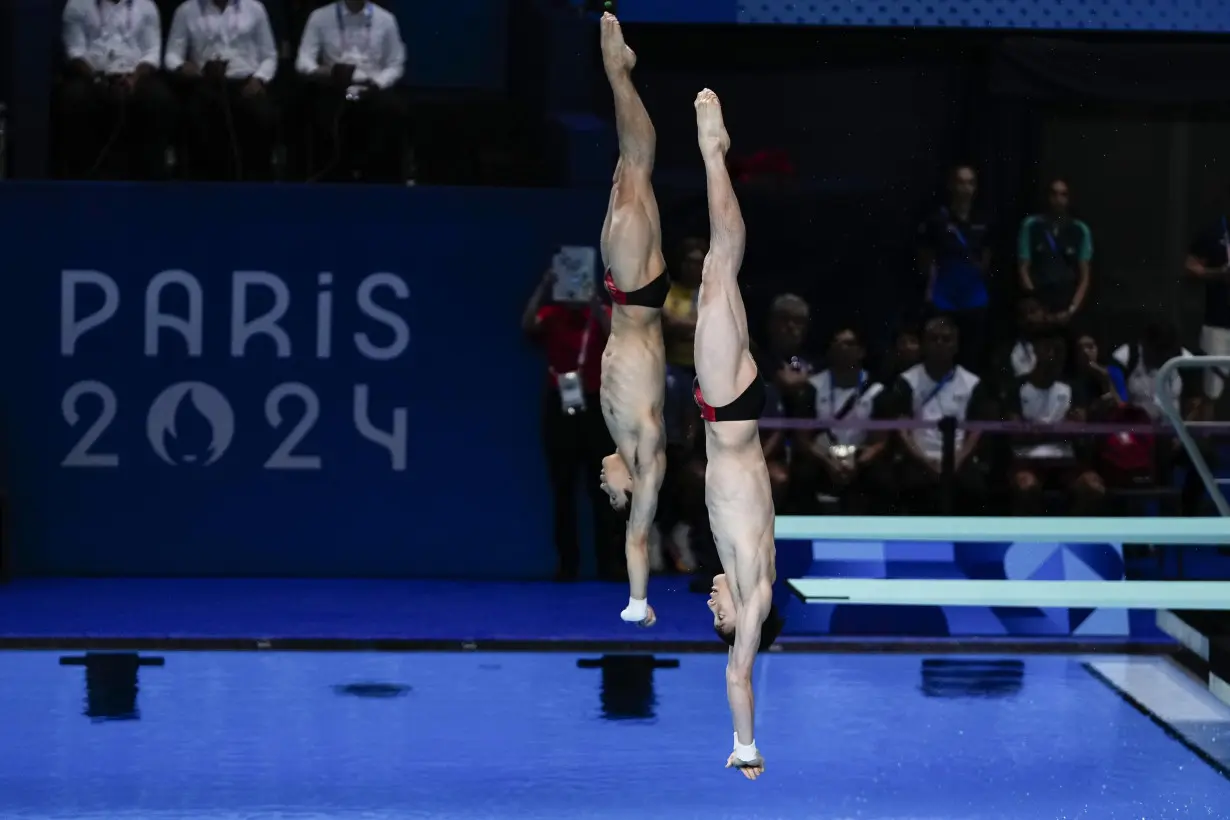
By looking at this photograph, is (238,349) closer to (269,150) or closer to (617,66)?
(269,150)

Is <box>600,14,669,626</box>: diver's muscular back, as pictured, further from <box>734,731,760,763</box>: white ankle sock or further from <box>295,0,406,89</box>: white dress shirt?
<box>295,0,406,89</box>: white dress shirt

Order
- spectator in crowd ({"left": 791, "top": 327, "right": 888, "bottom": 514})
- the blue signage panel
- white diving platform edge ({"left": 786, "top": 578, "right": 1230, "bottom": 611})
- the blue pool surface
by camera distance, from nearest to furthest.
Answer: white diving platform edge ({"left": 786, "top": 578, "right": 1230, "bottom": 611}) → the blue pool surface → spectator in crowd ({"left": 791, "top": 327, "right": 888, "bottom": 514}) → the blue signage panel

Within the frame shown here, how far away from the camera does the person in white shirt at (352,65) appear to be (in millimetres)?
11875

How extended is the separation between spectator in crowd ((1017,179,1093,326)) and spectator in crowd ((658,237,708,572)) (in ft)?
8.90

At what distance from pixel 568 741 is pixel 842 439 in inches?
141

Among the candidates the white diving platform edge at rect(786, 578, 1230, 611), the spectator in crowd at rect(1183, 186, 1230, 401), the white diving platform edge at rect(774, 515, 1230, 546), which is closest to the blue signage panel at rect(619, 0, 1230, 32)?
the spectator in crowd at rect(1183, 186, 1230, 401)

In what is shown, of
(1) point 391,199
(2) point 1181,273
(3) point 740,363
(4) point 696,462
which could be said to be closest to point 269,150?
(1) point 391,199

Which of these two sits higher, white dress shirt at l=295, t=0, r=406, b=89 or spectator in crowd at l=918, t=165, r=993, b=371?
white dress shirt at l=295, t=0, r=406, b=89

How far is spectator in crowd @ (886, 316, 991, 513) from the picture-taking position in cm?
1145

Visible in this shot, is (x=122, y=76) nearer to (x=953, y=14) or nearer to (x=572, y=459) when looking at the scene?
(x=572, y=459)

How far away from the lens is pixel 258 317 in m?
12.1

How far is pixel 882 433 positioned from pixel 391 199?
3380mm

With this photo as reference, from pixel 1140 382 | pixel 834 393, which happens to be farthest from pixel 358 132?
pixel 1140 382

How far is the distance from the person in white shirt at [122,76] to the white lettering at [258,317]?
2.76 feet
